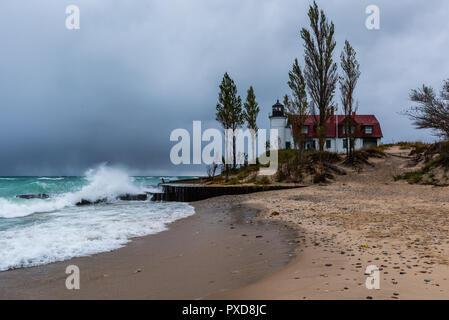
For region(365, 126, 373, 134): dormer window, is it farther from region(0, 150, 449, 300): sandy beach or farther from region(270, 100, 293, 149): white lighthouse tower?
region(0, 150, 449, 300): sandy beach

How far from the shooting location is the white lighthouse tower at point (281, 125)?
4575 cm

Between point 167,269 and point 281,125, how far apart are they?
44166 mm

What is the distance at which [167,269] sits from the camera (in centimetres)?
491

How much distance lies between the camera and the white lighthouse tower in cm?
4575

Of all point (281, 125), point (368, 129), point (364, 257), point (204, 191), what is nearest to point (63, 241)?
point (364, 257)

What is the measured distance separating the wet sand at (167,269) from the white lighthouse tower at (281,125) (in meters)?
39.1

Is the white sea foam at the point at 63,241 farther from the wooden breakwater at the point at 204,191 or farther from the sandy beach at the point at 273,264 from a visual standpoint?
the wooden breakwater at the point at 204,191

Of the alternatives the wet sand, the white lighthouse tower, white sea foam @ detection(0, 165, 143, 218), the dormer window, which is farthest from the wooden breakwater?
the dormer window

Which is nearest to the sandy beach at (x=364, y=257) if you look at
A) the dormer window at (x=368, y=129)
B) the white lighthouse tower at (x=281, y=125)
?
the dormer window at (x=368, y=129)

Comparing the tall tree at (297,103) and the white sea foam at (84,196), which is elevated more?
the tall tree at (297,103)

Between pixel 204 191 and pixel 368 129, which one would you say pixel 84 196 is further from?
pixel 368 129

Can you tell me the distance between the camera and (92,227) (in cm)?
965
